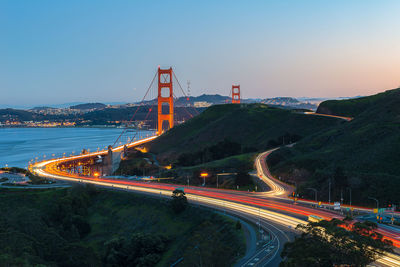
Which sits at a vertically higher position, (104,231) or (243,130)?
(243,130)

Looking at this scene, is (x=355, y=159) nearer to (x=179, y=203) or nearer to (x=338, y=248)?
(x=179, y=203)

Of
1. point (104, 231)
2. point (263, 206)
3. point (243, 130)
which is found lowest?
point (104, 231)

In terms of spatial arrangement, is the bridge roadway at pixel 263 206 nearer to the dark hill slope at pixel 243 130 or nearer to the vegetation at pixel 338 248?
the vegetation at pixel 338 248

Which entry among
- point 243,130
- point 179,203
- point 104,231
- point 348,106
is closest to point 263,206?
point 179,203

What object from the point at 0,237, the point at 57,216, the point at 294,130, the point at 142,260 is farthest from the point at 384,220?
the point at 294,130

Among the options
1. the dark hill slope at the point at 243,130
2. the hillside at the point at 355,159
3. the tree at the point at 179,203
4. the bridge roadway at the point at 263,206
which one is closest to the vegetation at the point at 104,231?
the tree at the point at 179,203

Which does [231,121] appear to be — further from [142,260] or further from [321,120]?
[142,260]
